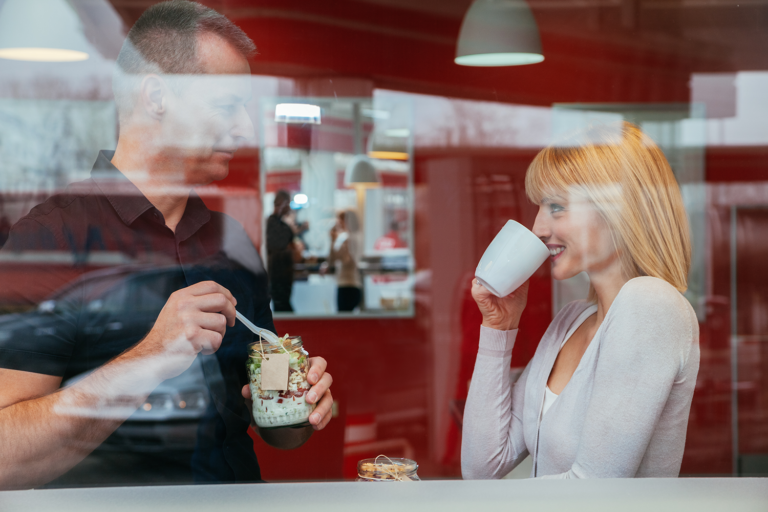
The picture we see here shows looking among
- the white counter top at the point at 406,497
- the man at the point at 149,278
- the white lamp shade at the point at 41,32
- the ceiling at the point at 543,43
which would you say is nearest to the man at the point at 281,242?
the ceiling at the point at 543,43

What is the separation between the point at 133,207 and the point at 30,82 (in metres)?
0.76

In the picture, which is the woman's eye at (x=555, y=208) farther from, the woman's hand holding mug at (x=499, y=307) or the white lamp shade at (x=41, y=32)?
the white lamp shade at (x=41, y=32)

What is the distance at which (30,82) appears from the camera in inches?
62.5

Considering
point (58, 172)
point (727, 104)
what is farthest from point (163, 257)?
point (727, 104)

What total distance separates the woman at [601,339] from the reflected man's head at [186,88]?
534 millimetres

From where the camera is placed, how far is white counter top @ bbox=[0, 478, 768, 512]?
0.74 m

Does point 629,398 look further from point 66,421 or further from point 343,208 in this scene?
point 343,208

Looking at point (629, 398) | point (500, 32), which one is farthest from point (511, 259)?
point (500, 32)

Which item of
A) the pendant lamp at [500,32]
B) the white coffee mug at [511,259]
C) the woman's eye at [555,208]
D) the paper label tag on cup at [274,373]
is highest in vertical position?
the pendant lamp at [500,32]

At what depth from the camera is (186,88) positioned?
42.4 inches

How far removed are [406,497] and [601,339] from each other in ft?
1.30

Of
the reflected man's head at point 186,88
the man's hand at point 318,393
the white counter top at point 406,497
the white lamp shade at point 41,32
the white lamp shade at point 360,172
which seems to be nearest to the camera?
the white counter top at point 406,497

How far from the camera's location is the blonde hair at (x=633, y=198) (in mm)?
1021

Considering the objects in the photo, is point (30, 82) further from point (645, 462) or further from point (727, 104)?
point (727, 104)
